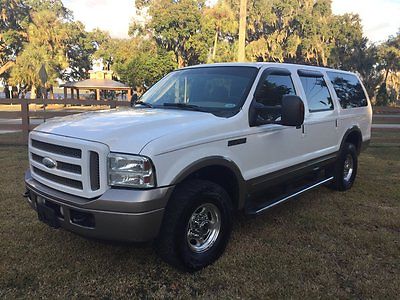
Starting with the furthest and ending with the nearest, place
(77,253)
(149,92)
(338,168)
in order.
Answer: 1. (338,168)
2. (149,92)
3. (77,253)

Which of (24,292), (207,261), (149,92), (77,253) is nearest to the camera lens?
(24,292)

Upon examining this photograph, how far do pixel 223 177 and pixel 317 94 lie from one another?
7.41ft

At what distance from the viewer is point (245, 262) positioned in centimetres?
366

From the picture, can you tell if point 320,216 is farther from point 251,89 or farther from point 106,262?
point 106,262

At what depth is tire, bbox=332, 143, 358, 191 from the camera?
5.99 meters

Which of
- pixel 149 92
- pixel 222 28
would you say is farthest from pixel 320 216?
pixel 222 28

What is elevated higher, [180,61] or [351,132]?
[180,61]

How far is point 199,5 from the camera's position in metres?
40.7

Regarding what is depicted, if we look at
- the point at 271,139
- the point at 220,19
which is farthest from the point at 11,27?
the point at 271,139

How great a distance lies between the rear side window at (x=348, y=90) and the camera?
591 cm

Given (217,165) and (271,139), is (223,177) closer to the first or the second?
(217,165)

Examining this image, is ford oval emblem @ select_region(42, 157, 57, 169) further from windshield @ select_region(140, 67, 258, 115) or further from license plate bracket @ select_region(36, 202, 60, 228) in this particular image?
windshield @ select_region(140, 67, 258, 115)

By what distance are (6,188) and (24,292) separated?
3.44 meters

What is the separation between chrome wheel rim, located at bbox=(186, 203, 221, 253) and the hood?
775mm
